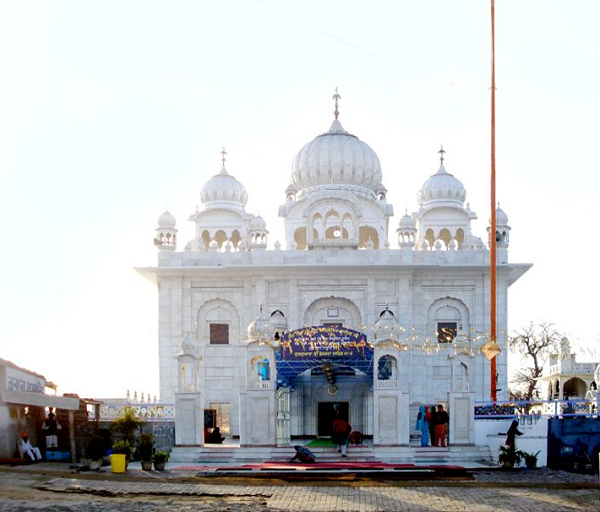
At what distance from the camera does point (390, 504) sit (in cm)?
1842

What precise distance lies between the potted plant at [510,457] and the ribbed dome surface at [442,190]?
2003 centimetres

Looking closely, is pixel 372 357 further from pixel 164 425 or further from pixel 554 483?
pixel 554 483

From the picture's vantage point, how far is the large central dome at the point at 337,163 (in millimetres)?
44719

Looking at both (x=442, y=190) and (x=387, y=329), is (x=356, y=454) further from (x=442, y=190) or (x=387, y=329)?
(x=442, y=190)

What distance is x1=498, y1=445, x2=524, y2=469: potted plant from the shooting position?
24.9 meters

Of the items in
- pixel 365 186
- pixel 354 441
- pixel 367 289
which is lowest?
pixel 354 441

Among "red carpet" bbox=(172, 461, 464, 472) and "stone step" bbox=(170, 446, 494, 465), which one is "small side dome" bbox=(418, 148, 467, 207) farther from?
"red carpet" bbox=(172, 461, 464, 472)

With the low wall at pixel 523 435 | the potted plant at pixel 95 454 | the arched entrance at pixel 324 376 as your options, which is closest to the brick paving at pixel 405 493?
the potted plant at pixel 95 454

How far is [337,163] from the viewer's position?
44688 millimetres

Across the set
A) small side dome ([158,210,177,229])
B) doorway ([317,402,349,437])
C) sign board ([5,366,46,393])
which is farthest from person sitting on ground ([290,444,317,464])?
small side dome ([158,210,177,229])

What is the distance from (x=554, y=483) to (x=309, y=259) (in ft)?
62.4

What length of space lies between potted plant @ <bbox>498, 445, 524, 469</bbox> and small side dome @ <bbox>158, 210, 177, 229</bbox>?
2049 centimetres

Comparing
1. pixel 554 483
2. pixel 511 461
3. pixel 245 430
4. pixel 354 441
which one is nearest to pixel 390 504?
pixel 554 483

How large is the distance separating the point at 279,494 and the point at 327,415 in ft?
57.8
